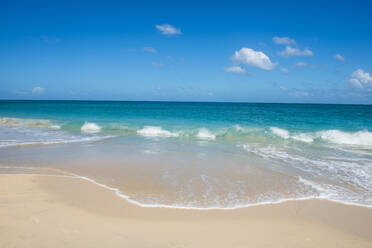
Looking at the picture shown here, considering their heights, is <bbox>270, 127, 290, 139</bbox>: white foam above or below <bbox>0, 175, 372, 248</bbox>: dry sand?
above

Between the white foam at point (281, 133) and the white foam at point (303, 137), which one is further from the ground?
the white foam at point (281, 133)

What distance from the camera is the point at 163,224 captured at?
13.9 ft

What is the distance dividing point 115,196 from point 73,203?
0.90 m

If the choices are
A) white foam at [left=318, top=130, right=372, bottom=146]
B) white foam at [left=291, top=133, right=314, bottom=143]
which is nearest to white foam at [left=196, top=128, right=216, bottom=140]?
white foam at [left=291, top=133, right=314, bottom=143]

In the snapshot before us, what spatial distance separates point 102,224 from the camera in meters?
4.16

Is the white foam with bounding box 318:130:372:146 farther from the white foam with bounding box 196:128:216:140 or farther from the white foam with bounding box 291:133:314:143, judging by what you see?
the white foam with bounding box 196:128:216:140

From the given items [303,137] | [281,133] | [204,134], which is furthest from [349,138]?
[204,134]

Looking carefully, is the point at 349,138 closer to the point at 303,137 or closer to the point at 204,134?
the point at 303,137

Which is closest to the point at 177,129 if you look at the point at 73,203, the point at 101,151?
the point at 101,151

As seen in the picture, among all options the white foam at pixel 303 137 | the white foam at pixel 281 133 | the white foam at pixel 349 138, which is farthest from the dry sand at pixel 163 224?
the white foam at pixel 281 133

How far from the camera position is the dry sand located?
3727mm

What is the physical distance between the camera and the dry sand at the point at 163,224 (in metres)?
3.73

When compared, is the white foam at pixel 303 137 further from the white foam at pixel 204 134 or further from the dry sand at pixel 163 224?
the dry sand at pixel 163 224

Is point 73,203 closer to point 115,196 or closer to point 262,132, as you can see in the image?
point 115,196
